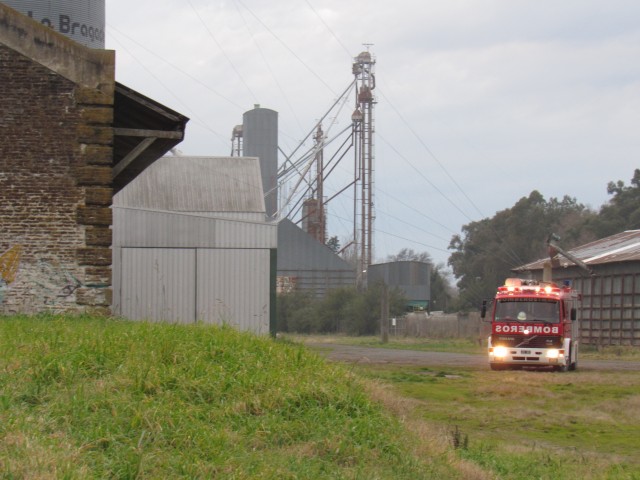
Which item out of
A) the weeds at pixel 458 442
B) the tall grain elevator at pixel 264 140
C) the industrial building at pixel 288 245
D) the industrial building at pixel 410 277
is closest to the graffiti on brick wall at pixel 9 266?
the weeds at pixel 458 442

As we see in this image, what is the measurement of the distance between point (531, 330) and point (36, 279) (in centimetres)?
1418

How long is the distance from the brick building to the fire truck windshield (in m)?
13.0

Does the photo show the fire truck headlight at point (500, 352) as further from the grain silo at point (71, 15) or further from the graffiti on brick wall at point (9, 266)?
the graffiti on brick wall at point (9, 266)

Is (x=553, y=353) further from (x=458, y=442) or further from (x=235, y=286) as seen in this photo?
(x=458, y=442)

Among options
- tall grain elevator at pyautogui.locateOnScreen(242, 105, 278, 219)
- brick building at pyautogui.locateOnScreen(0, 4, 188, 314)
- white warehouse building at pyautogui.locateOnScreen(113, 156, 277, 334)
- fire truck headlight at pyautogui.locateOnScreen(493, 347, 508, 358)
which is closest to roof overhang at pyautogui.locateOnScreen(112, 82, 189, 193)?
brick building at pyautogui.locateOnScreen(0, 4, 188, 314)

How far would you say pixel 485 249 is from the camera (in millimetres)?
84938

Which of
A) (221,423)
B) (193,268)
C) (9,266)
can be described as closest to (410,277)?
(193,268)

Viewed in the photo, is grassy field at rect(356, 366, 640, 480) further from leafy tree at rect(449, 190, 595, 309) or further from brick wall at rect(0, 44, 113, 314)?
leafy tree at rect(449, 190, 595, 309)

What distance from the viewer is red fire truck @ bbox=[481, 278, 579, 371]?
26250 mm

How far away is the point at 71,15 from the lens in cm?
2170

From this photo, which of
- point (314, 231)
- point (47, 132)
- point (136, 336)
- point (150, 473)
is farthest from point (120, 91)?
point (314, 231)

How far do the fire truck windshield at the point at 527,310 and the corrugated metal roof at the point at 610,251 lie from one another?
14026mm

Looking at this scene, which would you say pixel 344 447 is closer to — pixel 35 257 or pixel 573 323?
pixel 35 257

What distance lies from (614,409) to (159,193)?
68.5 feet
